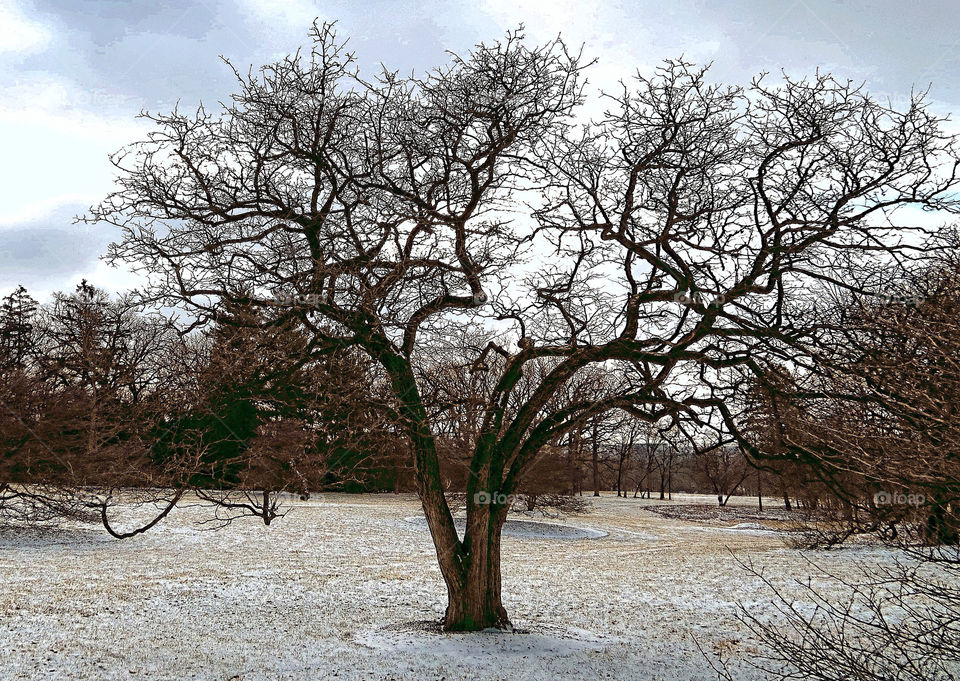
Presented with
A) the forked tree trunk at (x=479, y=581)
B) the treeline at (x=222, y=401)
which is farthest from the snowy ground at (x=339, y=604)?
the treeline at (x=222, y=401)

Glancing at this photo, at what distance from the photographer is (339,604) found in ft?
41.9

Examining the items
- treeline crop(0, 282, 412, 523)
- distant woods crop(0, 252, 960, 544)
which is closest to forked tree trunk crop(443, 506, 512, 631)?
distant woods crop(0, 252, 960, 544)

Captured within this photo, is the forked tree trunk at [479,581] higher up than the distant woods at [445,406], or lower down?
lower down

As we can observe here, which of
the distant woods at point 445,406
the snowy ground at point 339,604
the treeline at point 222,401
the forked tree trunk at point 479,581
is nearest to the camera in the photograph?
the distant woods at point 445,406

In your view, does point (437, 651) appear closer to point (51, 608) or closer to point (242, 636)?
point (242, 636)

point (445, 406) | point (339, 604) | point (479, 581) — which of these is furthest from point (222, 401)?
point (339, 604)

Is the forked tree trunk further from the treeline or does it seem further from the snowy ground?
the treeline

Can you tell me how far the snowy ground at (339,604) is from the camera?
8844 mm

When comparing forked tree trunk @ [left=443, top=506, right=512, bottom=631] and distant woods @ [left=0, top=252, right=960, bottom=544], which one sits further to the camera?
forked tree trunk @ [left=443, top=506, right=512, bottom=631]

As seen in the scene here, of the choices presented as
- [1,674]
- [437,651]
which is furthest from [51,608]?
[437,651]

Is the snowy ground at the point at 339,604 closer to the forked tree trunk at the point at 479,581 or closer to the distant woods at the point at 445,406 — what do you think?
the forked tree trunk at the point at 479,581

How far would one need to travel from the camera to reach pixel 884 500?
773cm

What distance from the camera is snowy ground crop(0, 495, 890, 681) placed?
884cm

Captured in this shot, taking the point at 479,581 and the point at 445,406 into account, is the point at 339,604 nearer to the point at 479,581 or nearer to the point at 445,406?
the point at 479,581
